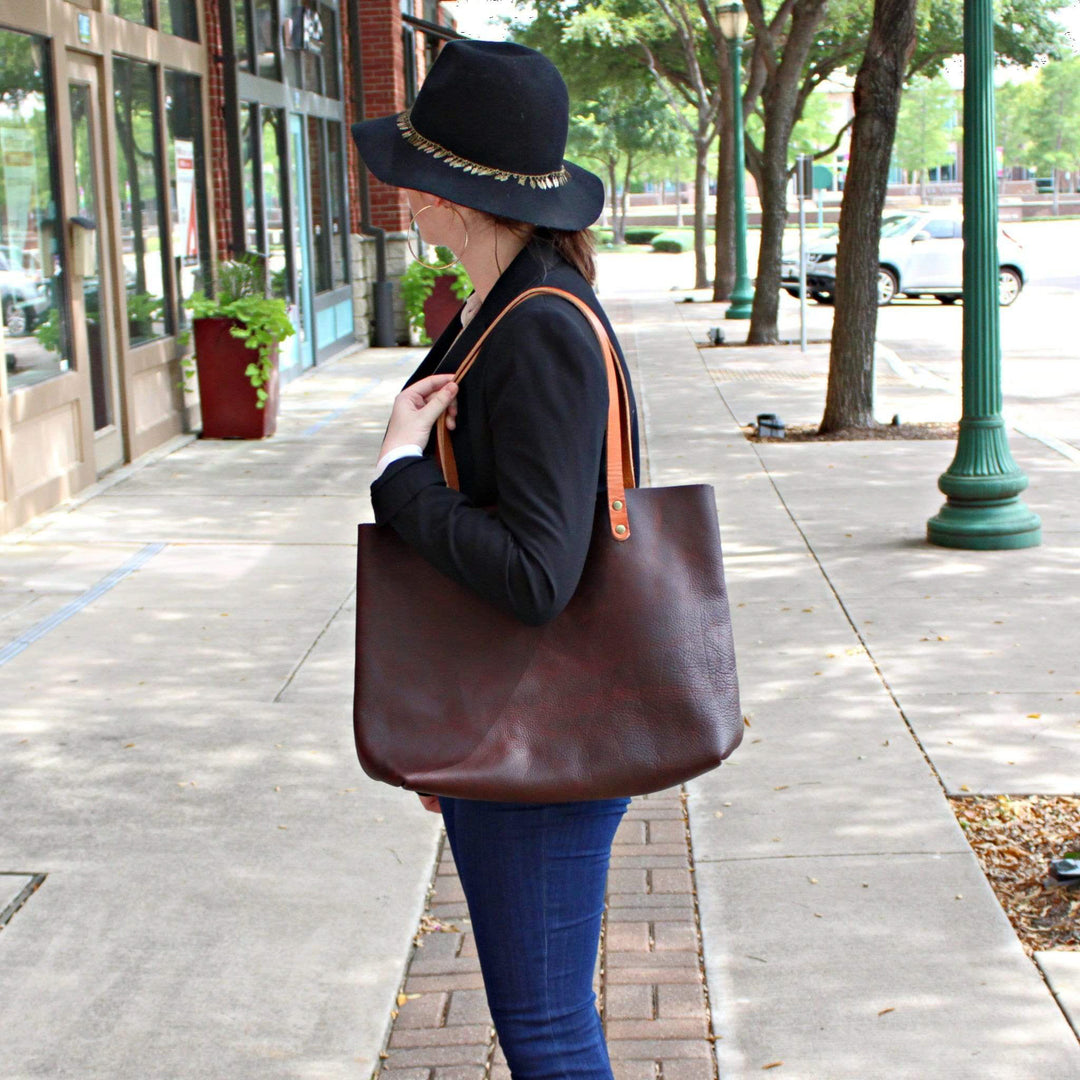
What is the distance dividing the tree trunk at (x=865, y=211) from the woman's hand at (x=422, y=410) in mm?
9573

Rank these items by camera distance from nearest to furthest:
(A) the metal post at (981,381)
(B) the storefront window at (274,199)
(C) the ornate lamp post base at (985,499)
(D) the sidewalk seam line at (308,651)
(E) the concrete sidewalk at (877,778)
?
(E) the concrete sidewalk at (877,778)
(D) the sidewalk seam line at (308,651)
(A) the metal post at (981,381)
(C) the ornate lamp post base at (985,499)
(B) the storefront window at (274,199)

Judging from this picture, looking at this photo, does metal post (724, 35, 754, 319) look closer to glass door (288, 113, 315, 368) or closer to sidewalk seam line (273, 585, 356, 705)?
glass door (288, 113, 315, 368)

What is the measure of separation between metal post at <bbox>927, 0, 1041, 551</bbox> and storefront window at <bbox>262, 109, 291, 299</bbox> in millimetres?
8411

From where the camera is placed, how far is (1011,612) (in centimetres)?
680

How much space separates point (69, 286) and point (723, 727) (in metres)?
8.35

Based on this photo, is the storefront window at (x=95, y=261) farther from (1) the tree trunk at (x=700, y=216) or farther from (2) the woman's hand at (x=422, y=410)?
(1) the tree trunk at (x=700, y=216)

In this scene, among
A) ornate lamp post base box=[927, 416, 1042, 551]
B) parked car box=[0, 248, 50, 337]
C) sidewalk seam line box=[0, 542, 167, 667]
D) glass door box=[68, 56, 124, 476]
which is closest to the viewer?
sidewalk seam line box=[0, 542, 167, 667]

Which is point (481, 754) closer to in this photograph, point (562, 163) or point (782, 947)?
point (562, 163)

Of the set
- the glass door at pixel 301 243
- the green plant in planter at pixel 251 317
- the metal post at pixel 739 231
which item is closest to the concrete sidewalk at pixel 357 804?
the green plant in planter at pixel 251 317

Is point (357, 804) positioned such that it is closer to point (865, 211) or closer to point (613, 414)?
point (613, 414)

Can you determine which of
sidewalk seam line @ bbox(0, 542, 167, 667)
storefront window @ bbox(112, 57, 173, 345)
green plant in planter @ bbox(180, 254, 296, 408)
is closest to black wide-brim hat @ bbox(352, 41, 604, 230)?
sidewalk seam line @ bbox(0, 542, 167, 667)

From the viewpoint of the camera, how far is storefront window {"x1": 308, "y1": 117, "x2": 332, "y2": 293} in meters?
17.7

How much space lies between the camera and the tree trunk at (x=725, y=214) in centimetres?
2586

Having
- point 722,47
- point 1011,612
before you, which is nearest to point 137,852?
point 1011,612
